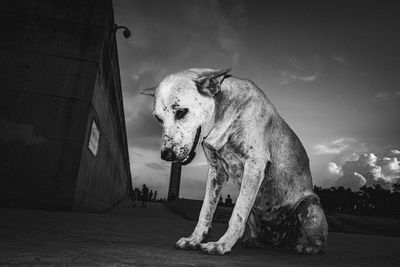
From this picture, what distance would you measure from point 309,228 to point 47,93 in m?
6.74

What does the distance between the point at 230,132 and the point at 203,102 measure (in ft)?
1.24

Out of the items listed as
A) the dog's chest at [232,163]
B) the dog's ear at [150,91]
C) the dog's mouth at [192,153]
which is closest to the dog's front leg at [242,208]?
the dog's chest at [232,163]

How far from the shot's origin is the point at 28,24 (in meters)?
7.07

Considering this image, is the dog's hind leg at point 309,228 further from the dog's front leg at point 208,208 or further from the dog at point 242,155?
the dog's front leg at point 208,208

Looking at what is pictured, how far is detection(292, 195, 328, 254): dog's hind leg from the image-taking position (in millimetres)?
2605

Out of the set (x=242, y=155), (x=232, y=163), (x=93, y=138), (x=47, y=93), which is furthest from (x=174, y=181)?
(x=242, y=155)

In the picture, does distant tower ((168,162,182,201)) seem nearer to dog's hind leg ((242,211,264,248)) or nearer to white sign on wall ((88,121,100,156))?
white sign on wall ((88,121,100,156))

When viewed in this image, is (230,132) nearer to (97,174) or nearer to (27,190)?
(27,190)

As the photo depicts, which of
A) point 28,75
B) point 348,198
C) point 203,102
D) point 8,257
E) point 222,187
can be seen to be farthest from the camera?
point 348,198

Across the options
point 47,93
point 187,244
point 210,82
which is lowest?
point 187,244

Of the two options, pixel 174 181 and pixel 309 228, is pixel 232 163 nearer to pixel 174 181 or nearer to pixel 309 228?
pixel 309 228

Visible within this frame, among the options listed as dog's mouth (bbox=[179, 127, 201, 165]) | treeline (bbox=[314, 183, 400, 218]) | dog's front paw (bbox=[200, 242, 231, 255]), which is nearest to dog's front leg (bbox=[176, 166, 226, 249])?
dog's front paw (bbox=[200, 242, 231, 255])

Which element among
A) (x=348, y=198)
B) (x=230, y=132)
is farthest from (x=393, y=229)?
(x=348, y=198)

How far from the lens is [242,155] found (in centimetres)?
239
